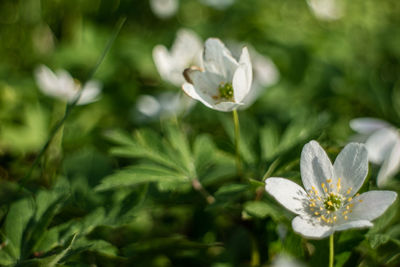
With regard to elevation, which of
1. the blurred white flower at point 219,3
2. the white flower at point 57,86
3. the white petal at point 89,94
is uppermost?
the blurred white flower at point 219,3

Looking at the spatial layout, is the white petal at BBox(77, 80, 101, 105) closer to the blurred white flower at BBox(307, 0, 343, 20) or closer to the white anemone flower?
the white anemone flower

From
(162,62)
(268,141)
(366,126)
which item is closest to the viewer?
(268,141)

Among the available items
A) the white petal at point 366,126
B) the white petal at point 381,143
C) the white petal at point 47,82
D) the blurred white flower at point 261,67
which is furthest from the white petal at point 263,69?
the white petal at point 47,82

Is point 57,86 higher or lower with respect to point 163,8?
lower

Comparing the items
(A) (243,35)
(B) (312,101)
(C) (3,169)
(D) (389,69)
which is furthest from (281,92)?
(C) (3,169)

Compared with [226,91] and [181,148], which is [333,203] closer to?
[226,91]

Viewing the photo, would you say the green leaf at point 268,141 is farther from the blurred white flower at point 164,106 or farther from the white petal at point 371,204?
the blurred white flower at point 164,106

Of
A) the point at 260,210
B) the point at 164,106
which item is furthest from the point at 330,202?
the point at 164,106
